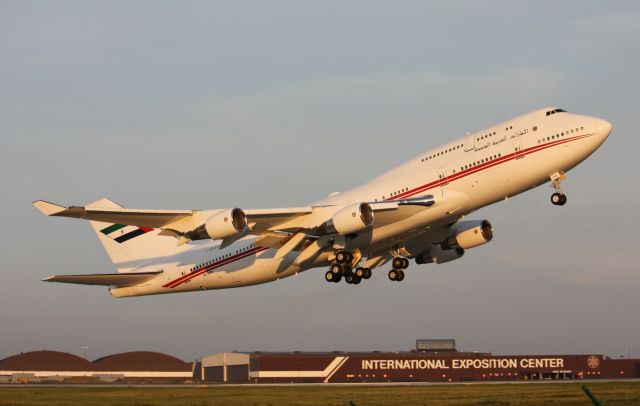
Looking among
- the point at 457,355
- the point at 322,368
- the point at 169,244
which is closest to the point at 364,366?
the point at 322,368

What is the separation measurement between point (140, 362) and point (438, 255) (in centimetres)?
5040

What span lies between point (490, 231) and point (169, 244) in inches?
874

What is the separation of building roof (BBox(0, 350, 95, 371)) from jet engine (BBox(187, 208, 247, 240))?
51.6m

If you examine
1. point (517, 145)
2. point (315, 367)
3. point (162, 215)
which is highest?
point (517, 145)

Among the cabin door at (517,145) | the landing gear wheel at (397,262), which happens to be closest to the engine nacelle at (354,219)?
the cabin door at (517,145)

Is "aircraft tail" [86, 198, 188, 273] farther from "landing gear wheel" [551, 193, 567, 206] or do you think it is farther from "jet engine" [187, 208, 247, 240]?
"landing gear wheel" [551, 193, 567, 206]

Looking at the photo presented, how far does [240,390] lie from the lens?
5044cm

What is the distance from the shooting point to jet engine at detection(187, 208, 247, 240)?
46.8 metres

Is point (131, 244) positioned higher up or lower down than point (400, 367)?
higher up

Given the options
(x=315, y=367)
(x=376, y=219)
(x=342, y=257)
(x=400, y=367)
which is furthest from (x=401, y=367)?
(x=376, y=219)

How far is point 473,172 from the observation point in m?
47.1

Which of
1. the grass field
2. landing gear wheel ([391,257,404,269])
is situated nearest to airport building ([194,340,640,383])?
landing gear wheel ([391,257,404,269])

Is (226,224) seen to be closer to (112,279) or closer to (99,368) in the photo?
(112,279)

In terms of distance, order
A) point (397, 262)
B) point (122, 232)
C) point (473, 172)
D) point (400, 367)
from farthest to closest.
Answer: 1. point (400, 367)
2. point (122, 232)
3. point (397, 262)
4. point (473, 172)
